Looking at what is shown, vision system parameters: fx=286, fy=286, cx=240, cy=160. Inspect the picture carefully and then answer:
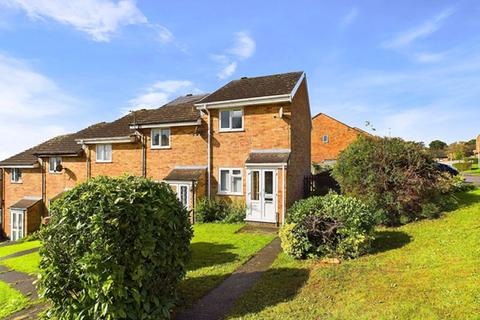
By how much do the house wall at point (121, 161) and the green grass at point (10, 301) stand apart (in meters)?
11.3

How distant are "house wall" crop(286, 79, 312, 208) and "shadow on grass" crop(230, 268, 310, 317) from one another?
6.97 m

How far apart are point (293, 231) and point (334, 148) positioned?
27.3 meters

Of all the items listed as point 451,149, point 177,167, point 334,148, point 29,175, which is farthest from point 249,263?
point 451,149

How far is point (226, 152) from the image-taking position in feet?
52.4

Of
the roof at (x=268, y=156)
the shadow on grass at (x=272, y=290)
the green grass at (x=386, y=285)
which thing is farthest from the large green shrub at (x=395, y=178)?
the shadow on grass at (x=272, y=290)

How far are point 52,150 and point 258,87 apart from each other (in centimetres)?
1793

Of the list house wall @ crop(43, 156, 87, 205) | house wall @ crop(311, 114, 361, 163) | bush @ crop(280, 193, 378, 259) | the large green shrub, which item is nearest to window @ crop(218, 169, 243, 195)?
the large green shrub

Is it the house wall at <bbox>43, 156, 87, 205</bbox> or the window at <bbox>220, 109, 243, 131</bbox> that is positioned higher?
the window at <bbox>220, 109, 243, 131</bbox>

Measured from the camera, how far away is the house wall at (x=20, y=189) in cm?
2402

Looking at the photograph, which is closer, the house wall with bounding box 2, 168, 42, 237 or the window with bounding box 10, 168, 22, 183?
the house wall with bounding box 2, 168, 42, 237

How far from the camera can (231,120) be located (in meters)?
16.0

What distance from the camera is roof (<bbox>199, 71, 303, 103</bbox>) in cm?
1518

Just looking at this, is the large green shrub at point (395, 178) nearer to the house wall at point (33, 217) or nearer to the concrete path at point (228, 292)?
the concrete path at point (228, 292)

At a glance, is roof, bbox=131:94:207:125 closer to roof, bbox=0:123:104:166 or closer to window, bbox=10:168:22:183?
roof, bbox=0:123:104:166
